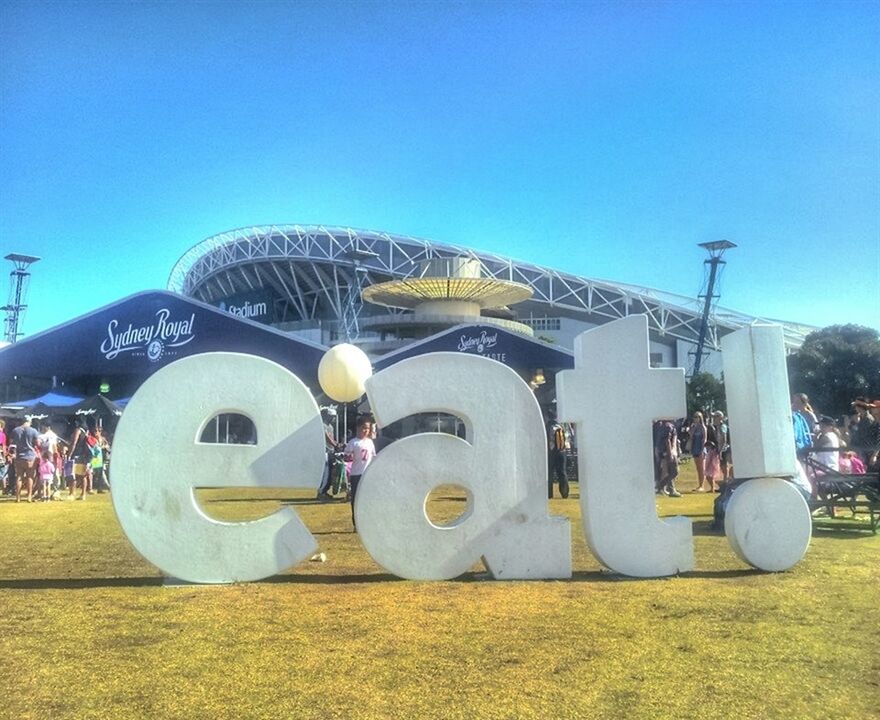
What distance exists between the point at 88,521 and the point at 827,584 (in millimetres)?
10466

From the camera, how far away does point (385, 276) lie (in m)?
73.9

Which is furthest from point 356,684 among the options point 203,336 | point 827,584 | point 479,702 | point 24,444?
point 203,336

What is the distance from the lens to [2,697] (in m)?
4.05

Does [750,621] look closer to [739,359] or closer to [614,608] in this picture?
[614,608]

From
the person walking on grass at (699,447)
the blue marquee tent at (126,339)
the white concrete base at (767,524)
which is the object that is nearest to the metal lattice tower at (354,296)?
the blue marquee tent at (126,339)

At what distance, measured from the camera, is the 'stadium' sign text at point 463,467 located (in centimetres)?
682

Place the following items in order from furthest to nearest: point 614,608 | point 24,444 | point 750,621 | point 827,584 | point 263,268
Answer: point 263,268 → point 24,444 → point 827,584 → point 614,608 → point 750,621

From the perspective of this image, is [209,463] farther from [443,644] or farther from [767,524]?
[767,524]

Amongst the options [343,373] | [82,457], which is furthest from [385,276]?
[343,373]

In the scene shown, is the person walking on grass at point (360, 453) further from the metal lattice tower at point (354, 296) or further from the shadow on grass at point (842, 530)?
the metal lattice tower at point (354, 296)

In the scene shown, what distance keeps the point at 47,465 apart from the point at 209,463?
11.9m

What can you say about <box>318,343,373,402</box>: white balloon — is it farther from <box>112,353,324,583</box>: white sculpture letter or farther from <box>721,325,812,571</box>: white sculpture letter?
<box>721,325,812,571</box>: white sculpture letter

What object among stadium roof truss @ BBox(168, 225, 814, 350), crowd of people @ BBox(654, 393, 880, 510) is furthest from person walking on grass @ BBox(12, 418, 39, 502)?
stadium roof truss @ BBox(168, 225, 814, 350)

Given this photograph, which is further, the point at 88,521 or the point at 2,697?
the point at 88,521
